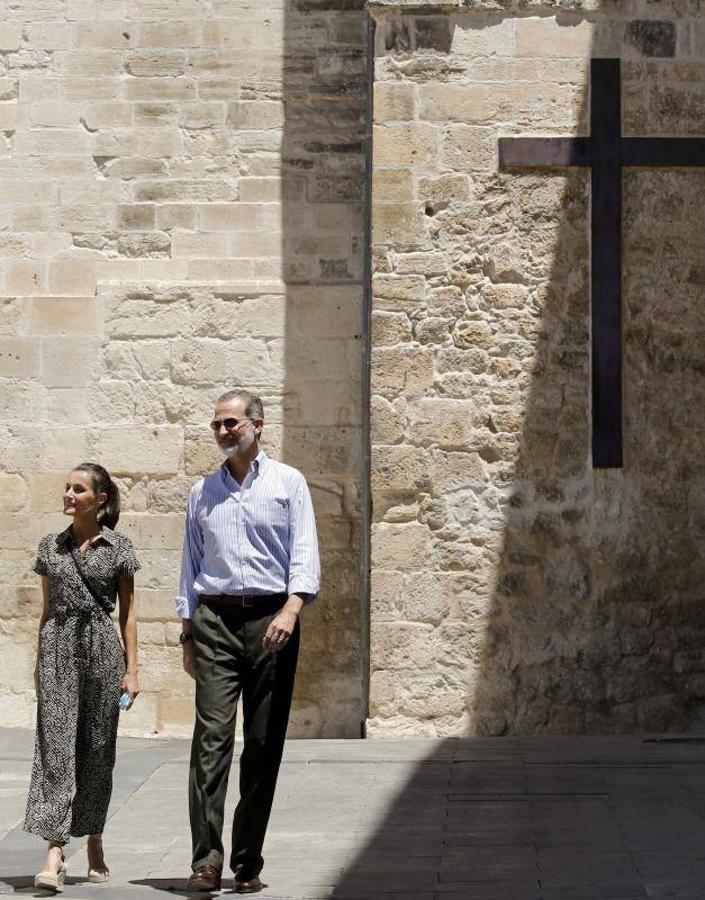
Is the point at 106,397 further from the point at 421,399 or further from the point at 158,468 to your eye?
the point at 421,399

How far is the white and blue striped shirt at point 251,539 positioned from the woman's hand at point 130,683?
0.89 feet

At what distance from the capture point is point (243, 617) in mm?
4922

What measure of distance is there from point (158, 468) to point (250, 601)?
3.68 metres

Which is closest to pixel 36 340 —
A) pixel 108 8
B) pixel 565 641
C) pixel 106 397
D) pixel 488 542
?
pixel 106 397

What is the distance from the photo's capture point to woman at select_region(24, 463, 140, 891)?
488 centimetres

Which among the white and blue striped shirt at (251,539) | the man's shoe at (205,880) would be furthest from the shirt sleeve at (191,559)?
the man's shoe at (205,880)

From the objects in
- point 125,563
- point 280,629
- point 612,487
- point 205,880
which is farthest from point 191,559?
point 612,487

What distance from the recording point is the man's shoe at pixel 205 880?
183 inches

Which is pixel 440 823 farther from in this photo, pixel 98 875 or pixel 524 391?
pixel 524 391

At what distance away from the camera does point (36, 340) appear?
8.57 meters

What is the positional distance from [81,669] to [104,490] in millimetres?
566

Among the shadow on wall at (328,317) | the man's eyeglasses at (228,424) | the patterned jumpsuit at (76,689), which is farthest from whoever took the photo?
the shadow on wall at (328,317)

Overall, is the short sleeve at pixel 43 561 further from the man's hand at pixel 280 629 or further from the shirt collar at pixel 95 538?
the man's hand at pixel 280 629

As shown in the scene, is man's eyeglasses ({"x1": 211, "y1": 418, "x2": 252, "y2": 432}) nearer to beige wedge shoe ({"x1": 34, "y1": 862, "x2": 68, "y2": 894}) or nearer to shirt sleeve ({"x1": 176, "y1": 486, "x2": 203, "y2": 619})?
shirt sleeve ({"x1": 176, "y1": 486, "x2": 203, "y2": 619})
